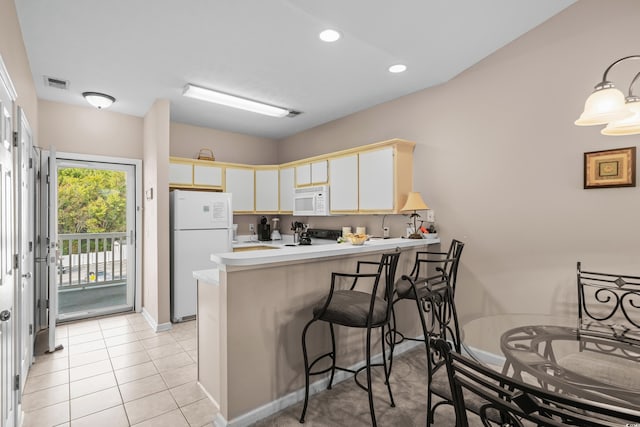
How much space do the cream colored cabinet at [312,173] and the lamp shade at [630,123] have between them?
9.77ft

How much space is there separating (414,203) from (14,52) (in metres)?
3.38

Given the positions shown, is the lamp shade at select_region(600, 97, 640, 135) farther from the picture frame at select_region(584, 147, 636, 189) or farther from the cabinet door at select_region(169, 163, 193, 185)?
the cabinet door at select_region(169, 163, 193, 185)

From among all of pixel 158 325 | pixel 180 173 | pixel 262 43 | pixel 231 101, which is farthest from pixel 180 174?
pixel 262 43

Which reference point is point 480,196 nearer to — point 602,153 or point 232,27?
point 602,153

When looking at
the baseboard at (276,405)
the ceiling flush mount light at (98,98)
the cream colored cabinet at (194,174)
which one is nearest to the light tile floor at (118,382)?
the baseboard at (276,405)

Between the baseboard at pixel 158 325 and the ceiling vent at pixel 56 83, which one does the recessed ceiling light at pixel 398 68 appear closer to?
the ceiling vent at pixel 56 83

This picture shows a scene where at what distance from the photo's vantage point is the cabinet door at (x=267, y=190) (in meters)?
5.18

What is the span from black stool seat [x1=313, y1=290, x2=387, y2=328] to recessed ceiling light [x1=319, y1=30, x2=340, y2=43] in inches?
79.0

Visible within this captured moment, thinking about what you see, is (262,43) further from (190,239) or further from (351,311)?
(190,239)

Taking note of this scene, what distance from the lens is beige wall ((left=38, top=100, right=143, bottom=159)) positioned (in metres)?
3.82

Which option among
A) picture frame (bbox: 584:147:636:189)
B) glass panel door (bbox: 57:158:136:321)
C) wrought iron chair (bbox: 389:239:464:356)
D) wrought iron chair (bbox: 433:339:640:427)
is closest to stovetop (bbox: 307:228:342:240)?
wrought iron chair (bbox: 389:239:464:356)

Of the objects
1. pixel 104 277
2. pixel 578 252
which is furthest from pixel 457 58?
pixel 104 277

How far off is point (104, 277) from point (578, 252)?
246 inches

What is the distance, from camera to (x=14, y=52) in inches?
84.3
